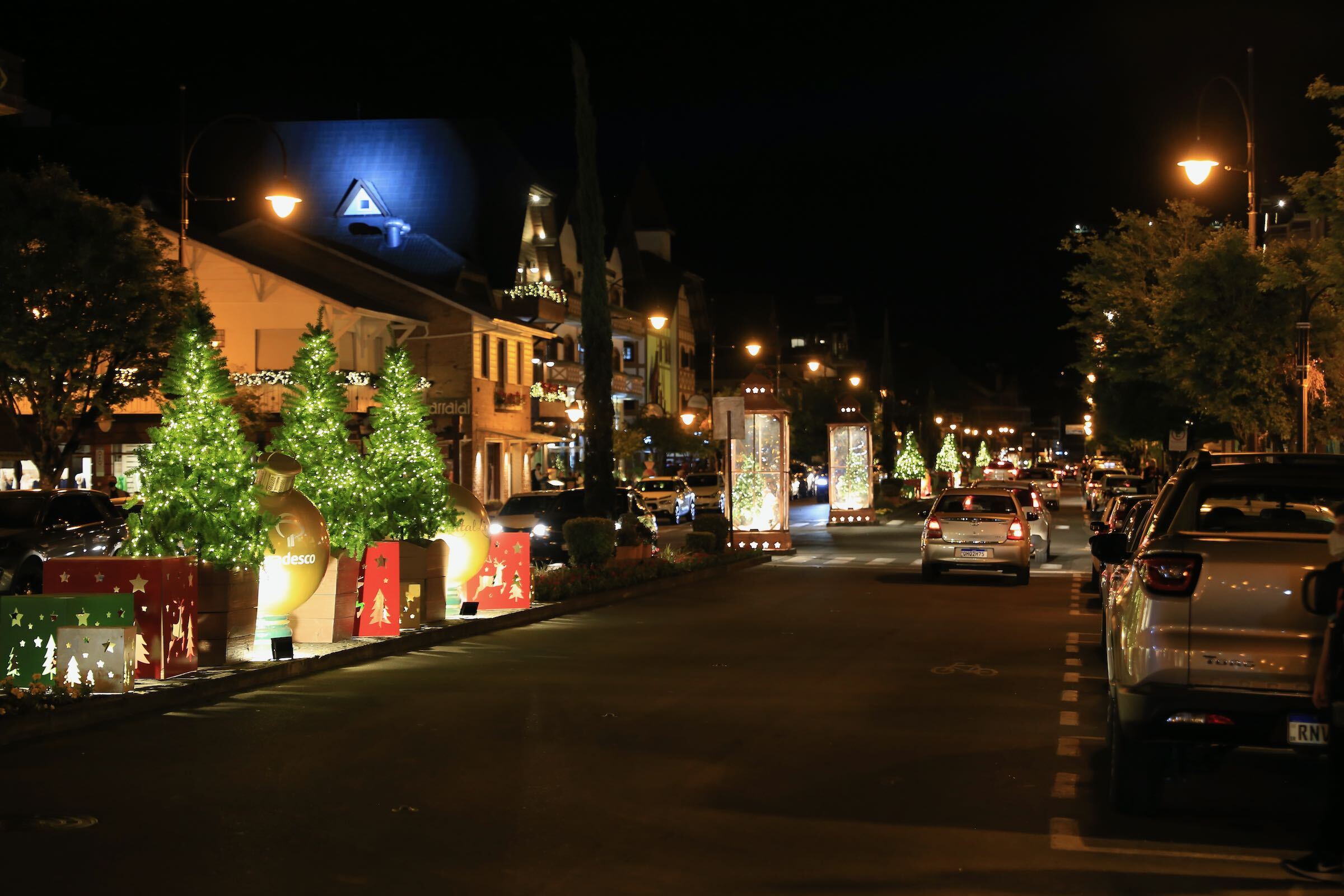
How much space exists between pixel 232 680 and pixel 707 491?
141ft

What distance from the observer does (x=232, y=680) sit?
12.9 metres

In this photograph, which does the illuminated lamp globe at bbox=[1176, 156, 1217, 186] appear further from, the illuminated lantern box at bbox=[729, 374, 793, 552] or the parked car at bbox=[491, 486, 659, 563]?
the illuminated lantern box at bbox=[729, 374, 793, 552]

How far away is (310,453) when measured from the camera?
16891 millimetres

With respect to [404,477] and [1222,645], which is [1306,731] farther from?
[404,477]

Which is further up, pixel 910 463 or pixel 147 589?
pixel 910 463

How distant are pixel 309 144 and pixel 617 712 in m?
53.6

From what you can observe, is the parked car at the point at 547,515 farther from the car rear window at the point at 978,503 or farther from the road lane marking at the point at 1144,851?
the road lane marking at the point at 1144,851

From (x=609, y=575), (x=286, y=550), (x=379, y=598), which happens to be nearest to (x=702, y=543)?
(x=609, y=575)

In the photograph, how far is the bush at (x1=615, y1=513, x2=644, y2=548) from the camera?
26031 millimetres

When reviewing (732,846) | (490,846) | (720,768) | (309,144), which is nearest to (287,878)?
(490,846)

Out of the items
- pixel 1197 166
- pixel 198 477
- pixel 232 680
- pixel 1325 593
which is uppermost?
pixel 1197 166

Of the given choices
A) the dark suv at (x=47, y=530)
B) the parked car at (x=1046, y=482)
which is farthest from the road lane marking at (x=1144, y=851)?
the parked car at (x=1046, y=482)

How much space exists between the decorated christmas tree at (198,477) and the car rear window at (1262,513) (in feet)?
28.5

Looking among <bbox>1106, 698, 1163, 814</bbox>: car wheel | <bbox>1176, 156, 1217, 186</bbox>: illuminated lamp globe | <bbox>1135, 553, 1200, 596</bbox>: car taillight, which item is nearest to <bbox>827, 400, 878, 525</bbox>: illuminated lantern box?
<bbox>1176, 156, 1217, 186</bbox>: illuminated lamp globe
